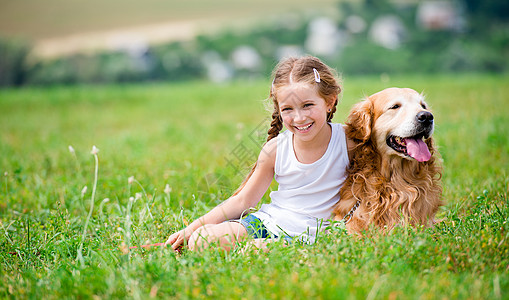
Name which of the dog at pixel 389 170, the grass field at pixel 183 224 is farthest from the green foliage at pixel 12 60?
the dog at pixel 389 170

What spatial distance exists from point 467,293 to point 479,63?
2190cm

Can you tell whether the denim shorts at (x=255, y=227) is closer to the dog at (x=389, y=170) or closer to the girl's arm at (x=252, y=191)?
the girl's arm at (x=252, y=191)

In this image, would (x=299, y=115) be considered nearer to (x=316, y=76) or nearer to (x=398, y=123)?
(x=316, y=76)

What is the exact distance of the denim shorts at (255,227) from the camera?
337 centimetres

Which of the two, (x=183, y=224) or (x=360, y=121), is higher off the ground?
(x=360, y=121)

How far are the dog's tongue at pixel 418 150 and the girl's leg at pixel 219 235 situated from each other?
4.05 feet

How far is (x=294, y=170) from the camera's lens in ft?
11.3

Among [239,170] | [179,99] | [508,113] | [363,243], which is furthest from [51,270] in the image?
[179,99]

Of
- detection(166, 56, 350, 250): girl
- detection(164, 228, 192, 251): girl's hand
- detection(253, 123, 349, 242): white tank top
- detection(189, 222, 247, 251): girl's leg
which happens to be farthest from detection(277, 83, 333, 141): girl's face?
detection(164, 228, 192, 251): girl's hand

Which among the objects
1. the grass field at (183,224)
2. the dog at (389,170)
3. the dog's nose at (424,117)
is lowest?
the grass field at (183,224)

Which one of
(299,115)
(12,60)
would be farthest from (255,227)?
(12,60)

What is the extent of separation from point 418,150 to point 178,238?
1702 mm

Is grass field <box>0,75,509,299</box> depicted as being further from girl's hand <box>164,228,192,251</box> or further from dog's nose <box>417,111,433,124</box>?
dog's nose <box>417,111,433,124</box>

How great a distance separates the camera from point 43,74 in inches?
754
